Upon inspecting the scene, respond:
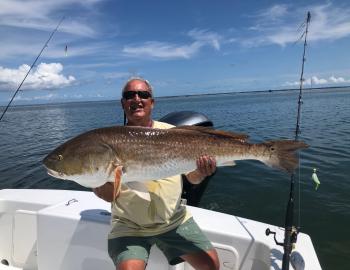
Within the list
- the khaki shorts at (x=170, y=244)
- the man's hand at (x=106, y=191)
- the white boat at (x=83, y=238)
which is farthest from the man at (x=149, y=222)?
the white boat at (x=83, y=238)

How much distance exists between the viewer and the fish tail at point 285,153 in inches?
139

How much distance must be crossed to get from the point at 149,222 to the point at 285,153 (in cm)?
167

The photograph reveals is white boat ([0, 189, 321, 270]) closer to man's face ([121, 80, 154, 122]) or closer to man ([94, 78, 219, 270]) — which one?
man ([94, 78, 219, 270])

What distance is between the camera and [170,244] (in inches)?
157

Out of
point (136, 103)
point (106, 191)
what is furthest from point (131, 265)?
point (136, 103)

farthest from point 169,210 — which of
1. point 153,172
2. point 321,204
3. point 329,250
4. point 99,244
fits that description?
point 321,204

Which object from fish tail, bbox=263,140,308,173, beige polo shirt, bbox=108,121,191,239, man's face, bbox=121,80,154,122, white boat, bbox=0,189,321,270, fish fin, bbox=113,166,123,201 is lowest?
white boat, bbox=0,189,321,270

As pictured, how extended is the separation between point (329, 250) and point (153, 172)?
20.3 ft

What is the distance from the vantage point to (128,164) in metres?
3.28

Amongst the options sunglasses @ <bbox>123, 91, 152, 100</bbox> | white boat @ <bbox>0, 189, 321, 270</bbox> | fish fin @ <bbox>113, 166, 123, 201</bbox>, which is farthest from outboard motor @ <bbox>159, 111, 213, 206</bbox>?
fish fin @ <bbox>113, 166, 123, 201</bbox>

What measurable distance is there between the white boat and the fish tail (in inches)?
44.7

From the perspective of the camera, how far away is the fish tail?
3.53 metres

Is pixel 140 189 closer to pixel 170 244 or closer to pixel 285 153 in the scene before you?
pixel 170 244

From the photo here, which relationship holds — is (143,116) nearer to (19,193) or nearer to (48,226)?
(48,226)
